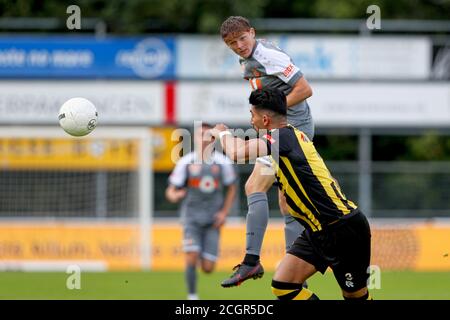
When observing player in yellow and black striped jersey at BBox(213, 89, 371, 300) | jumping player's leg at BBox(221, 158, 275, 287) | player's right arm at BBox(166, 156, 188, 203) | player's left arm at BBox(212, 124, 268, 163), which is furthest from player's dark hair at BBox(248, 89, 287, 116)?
player's right arm at BBox(166, 156, 188, 203)

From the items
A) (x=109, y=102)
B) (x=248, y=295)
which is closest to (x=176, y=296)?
(x=248, y=295)

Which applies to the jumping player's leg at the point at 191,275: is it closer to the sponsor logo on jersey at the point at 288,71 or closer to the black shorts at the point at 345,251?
the black shorts at the point at 345,251

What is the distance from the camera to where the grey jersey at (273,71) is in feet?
28.3

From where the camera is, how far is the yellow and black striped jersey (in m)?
8.02

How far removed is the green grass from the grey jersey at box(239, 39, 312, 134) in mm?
4296

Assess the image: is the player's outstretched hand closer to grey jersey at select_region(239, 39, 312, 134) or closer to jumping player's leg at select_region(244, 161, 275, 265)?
jumping player's leg at select_region(244, 161, 275, 265)

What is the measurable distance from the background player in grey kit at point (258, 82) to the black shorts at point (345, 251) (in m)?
0.47

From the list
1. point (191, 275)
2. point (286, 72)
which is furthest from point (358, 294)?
point (191, 275)

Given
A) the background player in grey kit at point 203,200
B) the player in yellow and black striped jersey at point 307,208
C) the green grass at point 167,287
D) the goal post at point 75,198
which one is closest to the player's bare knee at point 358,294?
the player in yellow and black striped jersey at point 307,208

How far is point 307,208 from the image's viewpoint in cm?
812

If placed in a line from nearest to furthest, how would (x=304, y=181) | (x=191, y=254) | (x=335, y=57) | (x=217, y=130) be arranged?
(x=304, y=181)
(x=217, y=130)
(x=191, y=254)
(x=335, y=57)

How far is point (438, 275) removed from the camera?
16.9 meters

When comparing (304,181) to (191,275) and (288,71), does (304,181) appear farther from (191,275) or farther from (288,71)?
(191,275)

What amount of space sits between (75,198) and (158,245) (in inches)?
82.7
